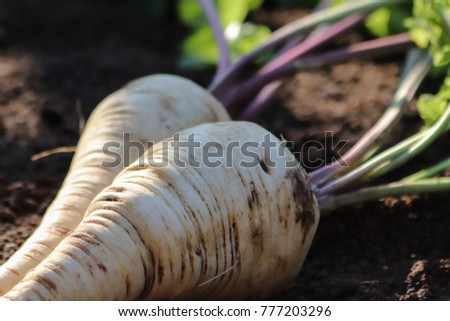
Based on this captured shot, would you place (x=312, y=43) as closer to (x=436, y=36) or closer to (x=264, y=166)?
(x=436, y=36)

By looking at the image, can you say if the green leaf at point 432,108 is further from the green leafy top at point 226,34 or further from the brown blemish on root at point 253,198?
the green leafy top at point 226,34

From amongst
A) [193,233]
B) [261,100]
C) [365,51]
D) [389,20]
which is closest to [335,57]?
[365,51]

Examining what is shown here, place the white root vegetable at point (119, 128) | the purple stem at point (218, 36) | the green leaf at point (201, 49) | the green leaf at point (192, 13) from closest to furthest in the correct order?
the white root vegetable at point (119, 128)
the purple stem at point (218, 36)
the green leaf at point (201, 49)
the green leaf at point (192, 13)

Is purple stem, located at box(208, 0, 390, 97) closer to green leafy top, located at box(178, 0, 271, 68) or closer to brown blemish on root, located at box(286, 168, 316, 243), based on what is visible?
green leafy top, located at box(178, 0, 271, 68)

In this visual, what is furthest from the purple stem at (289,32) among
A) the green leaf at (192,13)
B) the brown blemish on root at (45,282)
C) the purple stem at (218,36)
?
the brown blemish on root at (45,282)

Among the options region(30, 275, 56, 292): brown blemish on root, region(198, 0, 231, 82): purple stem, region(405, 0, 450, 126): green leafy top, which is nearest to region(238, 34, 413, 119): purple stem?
region(198, 0, 231, 82): purple stem

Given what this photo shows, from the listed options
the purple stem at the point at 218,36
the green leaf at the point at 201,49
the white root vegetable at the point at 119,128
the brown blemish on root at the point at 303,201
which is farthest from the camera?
the green leaf at the point at 201,49
